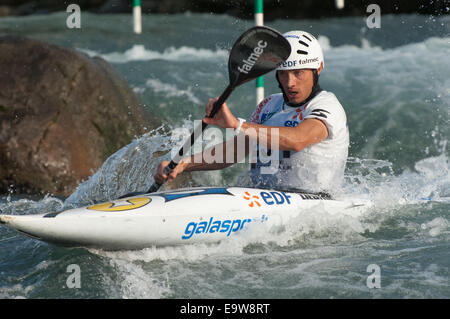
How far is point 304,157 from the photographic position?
4.39 m

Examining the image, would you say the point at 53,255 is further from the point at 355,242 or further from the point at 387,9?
the point at 387,9

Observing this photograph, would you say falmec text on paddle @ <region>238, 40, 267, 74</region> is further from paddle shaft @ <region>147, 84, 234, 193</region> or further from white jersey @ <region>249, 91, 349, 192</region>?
white jersey @ <region>249, 91, 349, 192</region>

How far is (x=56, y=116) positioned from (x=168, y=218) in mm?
3338

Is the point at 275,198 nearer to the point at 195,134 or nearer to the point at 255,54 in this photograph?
the point at 195,134

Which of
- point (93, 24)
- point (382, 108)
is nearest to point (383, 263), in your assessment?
point (382, 108)

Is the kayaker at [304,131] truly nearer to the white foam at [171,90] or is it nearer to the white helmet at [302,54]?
the white helmet at [302,54]

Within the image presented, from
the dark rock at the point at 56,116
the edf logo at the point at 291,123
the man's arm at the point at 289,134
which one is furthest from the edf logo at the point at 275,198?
the dark rock at the point at 56,116

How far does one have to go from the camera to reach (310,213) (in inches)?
173

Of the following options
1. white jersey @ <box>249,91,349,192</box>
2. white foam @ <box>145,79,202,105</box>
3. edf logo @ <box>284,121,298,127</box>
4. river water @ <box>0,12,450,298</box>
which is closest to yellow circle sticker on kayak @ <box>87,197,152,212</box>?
river water @ <box>0,12,450,298</box>

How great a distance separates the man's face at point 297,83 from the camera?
4.41 meters

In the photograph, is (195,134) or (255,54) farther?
(195,134)

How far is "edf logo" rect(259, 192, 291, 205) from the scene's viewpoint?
13.9ft

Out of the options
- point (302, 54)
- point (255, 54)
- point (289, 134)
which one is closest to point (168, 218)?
point (289, 134)

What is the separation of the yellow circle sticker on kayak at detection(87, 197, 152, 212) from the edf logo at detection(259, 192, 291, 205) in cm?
83
